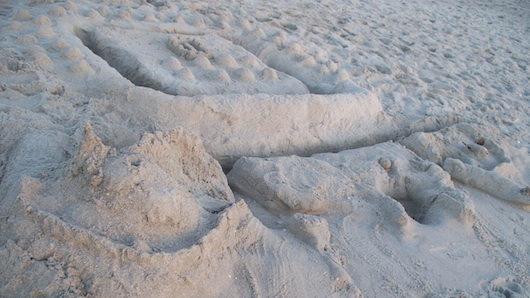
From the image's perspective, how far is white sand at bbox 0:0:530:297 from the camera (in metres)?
1.51

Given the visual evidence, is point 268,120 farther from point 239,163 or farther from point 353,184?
point 353,184

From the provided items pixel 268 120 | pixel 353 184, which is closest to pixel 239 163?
pixel 268 120

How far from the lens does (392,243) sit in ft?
6.55

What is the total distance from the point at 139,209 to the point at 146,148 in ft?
1.00

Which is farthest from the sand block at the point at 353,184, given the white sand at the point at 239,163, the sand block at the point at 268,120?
the sand block at the point at 268,120

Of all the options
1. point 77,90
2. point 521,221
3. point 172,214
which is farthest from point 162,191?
point 521,221

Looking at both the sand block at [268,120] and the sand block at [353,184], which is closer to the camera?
the sand block at [353,184]

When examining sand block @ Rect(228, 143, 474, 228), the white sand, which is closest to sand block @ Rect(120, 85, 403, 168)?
the white sand

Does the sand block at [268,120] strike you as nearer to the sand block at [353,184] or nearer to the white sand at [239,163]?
the white sand at [239,163]

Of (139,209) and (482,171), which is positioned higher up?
(139,209)

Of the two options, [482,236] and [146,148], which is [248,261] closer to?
[146,148]

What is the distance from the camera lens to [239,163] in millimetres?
2291

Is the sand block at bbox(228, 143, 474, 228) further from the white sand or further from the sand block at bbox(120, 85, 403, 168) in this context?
the sand block at bbox(120, 85, 403, 168)

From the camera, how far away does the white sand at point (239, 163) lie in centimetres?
151
